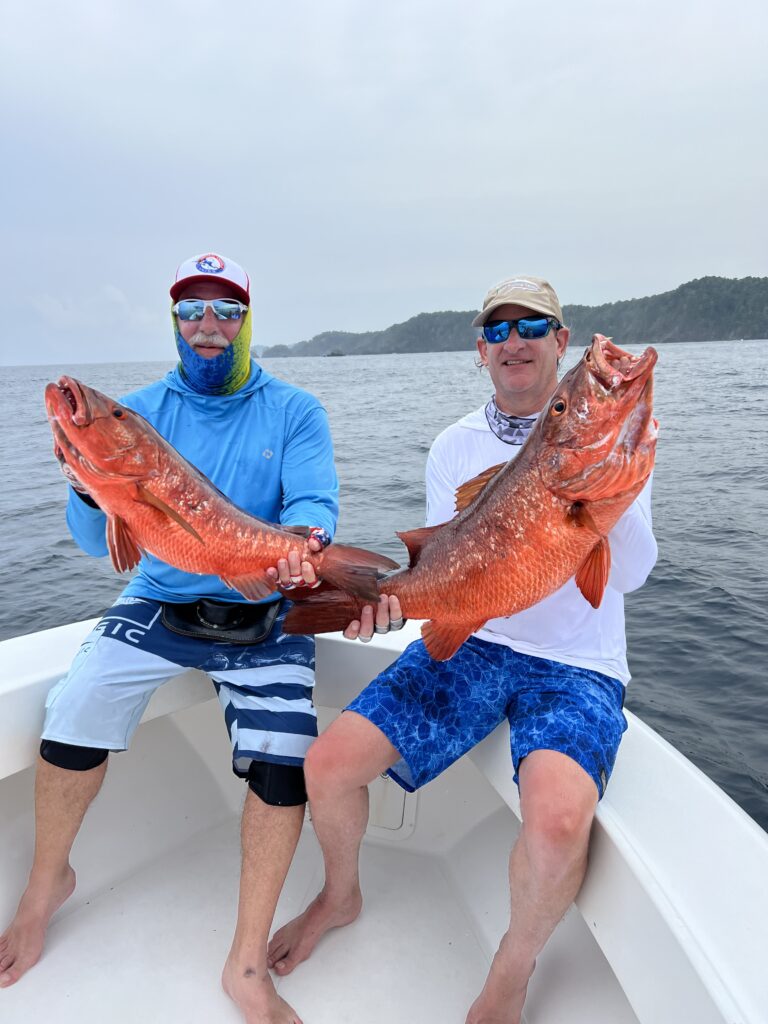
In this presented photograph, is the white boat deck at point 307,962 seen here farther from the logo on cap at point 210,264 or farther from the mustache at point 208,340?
the logo on cap at point 210,264

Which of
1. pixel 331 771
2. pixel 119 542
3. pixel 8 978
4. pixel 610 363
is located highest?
pixel 610 363

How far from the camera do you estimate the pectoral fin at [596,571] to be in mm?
2453

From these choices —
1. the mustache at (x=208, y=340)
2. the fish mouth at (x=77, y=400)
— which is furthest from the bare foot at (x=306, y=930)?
the mustache at (x=208, y=340)

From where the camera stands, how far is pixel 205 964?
10.0 ft

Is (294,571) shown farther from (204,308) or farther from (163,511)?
(204,308)

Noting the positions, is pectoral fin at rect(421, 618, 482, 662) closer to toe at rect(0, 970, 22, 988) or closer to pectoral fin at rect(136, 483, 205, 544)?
pectoral fin at rect(136, 483, 205, 544)

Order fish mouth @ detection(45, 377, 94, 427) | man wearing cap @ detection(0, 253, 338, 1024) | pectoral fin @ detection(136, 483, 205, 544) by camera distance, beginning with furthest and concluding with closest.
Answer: man wearing cap @ detection(0, 253, 338, 1024) < pectoral fin @ detection(136, 483, 205, 544) < fish mouth @ detection(45, 377, 94, 427)

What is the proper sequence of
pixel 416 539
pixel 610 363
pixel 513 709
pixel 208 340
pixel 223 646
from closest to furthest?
pixel 610 363 < pixel 416 539 < pixel 513 709 < pixel 223 646 < pixel 208 340

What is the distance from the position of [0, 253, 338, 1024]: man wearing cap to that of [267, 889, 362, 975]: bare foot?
9.3 inches

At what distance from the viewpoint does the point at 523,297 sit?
3.14m

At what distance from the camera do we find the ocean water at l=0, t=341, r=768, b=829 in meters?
5.95

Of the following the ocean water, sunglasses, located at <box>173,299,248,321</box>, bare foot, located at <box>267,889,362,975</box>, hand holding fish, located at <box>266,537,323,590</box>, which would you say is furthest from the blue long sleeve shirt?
the ocean water

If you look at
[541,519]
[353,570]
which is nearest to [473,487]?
[541,519]

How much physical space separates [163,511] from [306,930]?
1.91m
